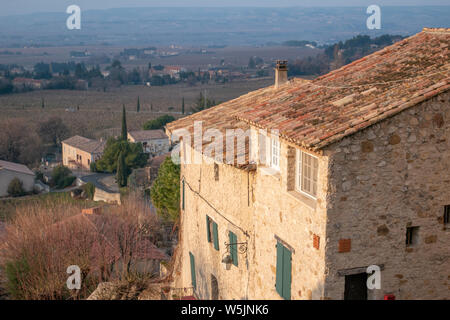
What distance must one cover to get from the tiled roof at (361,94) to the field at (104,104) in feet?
266

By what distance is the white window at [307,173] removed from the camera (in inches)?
386

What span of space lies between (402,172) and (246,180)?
14.4 ft

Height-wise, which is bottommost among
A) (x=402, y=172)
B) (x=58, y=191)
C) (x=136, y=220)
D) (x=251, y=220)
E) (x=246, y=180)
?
(x=58, y=191)

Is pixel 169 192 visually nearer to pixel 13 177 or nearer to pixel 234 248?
pixel 234 248

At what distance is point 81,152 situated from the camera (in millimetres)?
76312

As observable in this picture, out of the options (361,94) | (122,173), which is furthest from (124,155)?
(361,94)

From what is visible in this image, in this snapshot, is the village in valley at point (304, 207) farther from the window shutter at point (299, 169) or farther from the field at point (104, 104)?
the field at point (104, 104)

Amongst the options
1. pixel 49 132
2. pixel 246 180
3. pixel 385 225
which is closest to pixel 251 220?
pixel 246 180

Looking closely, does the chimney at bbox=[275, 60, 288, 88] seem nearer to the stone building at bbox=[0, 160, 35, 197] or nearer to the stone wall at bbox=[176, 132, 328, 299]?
the stone wall at bbox=[176, 132, 328, 299]

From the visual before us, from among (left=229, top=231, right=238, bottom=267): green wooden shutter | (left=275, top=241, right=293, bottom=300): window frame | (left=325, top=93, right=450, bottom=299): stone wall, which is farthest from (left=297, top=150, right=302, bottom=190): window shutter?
(left=229, top=231, right=238, bottom=267): green wooden shutter

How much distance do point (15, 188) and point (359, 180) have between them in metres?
59.3

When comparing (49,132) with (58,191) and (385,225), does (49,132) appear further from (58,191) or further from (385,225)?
(385,225)

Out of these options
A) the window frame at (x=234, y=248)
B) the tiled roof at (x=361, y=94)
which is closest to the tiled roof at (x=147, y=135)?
the window frame at (x=234, y=248)

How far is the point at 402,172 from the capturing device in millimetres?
9289
